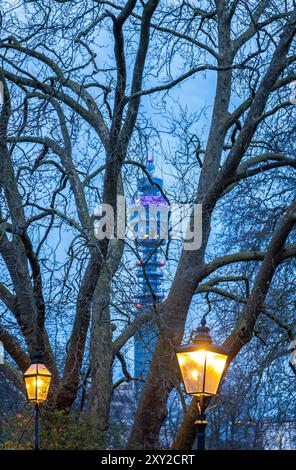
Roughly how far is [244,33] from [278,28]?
126 centimetres

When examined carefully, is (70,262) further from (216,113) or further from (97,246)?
(216,113)

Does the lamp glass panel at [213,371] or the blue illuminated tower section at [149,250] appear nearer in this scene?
the lamp glass panel at [213,371]

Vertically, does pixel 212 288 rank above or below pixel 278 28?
below

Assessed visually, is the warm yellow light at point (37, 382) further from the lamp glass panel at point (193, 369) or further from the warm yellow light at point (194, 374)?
the warm yellow light at point (194, 374)

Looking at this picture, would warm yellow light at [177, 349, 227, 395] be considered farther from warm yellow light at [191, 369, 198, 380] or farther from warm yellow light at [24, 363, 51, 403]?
warm yellow light at [24, 363, 51, 403]

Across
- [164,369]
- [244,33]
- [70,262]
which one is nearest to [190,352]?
[70,262]

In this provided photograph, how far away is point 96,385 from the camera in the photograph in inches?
512

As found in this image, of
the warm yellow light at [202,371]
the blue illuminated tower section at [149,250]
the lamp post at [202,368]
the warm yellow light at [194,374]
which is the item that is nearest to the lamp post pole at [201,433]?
the lamp post at [202,368]

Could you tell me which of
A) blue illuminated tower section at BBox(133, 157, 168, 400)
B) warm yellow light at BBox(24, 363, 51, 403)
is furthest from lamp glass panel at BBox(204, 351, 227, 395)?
warm yellow light at BBox(24, 363, 51, 403)

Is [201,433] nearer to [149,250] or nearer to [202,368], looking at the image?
[202,368]

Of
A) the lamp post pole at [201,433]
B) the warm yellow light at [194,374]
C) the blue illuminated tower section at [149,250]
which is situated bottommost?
the lamp post pole at [201,433]

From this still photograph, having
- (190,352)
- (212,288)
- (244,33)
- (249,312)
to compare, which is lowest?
(190,352)

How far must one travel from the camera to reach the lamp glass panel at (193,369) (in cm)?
911

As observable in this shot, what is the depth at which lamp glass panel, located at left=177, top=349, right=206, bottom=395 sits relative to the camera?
911 centimetres
